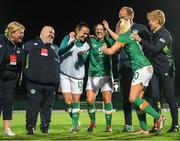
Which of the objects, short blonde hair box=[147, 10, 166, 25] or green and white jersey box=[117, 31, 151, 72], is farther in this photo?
short blonde hair box=[147, 10, 166, 25]

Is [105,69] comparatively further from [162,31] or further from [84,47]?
[162,31]

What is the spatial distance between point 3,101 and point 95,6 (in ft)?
71.6

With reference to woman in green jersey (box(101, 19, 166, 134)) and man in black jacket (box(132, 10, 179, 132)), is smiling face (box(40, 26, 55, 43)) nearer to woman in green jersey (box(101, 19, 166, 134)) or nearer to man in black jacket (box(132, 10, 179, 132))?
woman in green jersey (box(101, 19, 166, 134))

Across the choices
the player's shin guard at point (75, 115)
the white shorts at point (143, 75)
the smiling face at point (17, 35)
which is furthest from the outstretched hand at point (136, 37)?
the smiling face at point (17, 35)

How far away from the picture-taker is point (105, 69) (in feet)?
26.2

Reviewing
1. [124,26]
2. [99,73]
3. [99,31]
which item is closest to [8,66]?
[99,73]

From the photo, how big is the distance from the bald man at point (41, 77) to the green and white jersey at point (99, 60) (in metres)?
0.69

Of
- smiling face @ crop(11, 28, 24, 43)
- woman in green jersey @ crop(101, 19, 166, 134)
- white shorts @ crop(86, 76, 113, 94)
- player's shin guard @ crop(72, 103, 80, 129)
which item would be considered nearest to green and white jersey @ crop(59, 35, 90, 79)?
white shorts @ crop(86, 76, 113, 94)

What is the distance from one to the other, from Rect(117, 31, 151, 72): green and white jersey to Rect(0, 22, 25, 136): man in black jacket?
1730 millimetres

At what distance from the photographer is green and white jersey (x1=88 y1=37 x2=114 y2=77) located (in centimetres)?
793

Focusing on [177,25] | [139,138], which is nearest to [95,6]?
[177,25]

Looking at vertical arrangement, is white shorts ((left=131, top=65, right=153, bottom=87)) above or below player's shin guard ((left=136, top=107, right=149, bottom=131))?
above

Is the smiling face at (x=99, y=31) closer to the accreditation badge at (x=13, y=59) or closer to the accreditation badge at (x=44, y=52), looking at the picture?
the accreditation badge at (x=44, y=52)

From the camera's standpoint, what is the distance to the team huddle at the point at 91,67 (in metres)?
7.01
